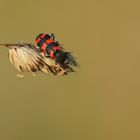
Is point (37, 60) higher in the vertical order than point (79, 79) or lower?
lower

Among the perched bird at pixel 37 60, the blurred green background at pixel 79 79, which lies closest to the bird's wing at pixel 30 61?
the perched bird at pixel 37 60

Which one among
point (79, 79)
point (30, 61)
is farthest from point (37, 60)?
point (79, 79)

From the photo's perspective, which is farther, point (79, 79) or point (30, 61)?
point (79, 79)

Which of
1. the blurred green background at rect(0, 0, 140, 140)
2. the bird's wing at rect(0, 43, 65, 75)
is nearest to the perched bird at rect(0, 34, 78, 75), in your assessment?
the bird's wing at rect(0, 43, 65, 75)

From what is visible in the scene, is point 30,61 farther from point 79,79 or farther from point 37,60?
point 79,79

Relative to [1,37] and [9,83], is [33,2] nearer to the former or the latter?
[1,37]

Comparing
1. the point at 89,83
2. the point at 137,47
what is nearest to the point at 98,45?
the point at 137,47
